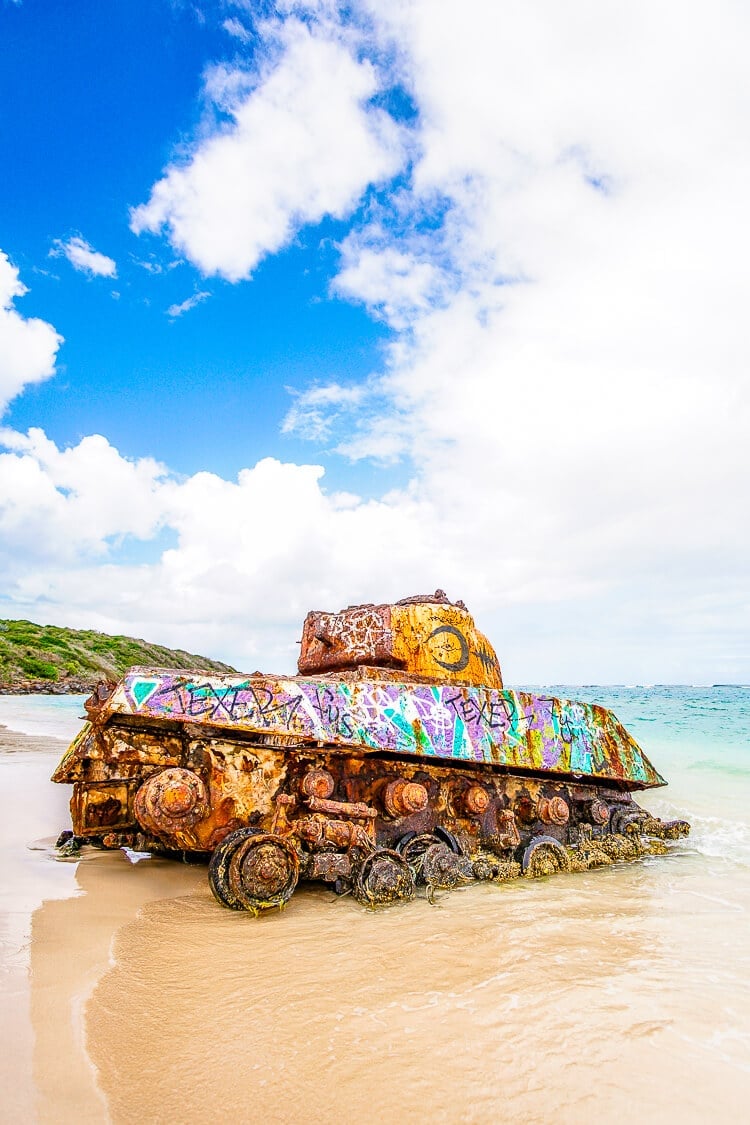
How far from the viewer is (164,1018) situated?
10.6ft

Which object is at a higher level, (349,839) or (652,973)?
(349,839)

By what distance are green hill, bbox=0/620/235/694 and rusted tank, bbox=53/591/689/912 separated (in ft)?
105

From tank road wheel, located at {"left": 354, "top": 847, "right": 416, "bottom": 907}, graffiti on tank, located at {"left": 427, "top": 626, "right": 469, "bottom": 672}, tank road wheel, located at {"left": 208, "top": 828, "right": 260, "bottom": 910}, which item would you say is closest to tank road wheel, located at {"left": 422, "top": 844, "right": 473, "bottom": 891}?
tank road wheel, located at {"left": 354, "top": 847, "right": 416, "bottom": 907}

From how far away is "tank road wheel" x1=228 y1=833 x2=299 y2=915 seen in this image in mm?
4715

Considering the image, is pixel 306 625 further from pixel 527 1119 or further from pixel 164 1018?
pixel 527 1119

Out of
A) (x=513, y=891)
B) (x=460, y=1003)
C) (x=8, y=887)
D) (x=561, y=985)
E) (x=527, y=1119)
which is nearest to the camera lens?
(x=527, y=1119)

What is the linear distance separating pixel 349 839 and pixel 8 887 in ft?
8.66

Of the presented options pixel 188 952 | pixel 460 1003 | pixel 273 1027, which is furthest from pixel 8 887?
pixel 460 1003

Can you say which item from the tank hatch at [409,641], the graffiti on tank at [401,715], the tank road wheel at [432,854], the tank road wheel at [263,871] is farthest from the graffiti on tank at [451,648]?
the tank road wheel at [263,871]

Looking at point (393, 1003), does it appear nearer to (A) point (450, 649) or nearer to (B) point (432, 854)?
(B) point (432, 854)

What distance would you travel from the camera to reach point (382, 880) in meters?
5.18

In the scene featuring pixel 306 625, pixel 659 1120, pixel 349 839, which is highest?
pixel 306 625

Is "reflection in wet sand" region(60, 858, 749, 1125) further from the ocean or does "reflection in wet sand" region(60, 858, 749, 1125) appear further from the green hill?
A: the green hill

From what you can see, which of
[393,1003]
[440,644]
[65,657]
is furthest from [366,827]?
[65,657]
